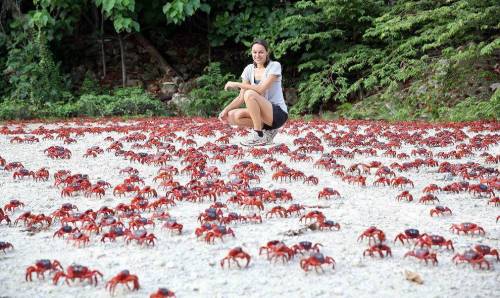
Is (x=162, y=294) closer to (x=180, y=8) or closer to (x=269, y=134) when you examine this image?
(x=269, y=134)

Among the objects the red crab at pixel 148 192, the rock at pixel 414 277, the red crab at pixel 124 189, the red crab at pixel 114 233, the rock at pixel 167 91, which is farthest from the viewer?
the rock at pixel 167 91

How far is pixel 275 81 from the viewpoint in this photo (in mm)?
8586

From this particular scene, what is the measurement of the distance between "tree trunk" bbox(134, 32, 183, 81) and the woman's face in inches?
464

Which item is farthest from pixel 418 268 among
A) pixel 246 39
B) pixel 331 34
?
pixel 246 39

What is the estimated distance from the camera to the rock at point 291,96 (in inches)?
736

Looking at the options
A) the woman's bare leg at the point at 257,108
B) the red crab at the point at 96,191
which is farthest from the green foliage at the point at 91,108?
the red crab at the point at 96,191

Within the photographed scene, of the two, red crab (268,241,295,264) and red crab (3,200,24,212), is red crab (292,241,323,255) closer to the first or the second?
red crab (268,241,295,264)

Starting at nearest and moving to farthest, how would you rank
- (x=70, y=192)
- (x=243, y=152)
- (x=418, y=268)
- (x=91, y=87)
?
(x=418, y=268) < (x=70, y=192) < (x=243, y=152) < (x=91, y=87)

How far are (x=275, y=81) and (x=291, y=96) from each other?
10318mm

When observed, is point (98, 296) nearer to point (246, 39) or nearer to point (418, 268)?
point (418, 268)

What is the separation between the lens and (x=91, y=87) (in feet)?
61.9

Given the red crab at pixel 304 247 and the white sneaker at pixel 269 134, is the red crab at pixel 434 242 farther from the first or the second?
the white sneaker at pixel 269 134

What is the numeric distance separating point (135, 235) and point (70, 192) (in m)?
1.99

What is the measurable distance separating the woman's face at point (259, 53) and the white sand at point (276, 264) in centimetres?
272
